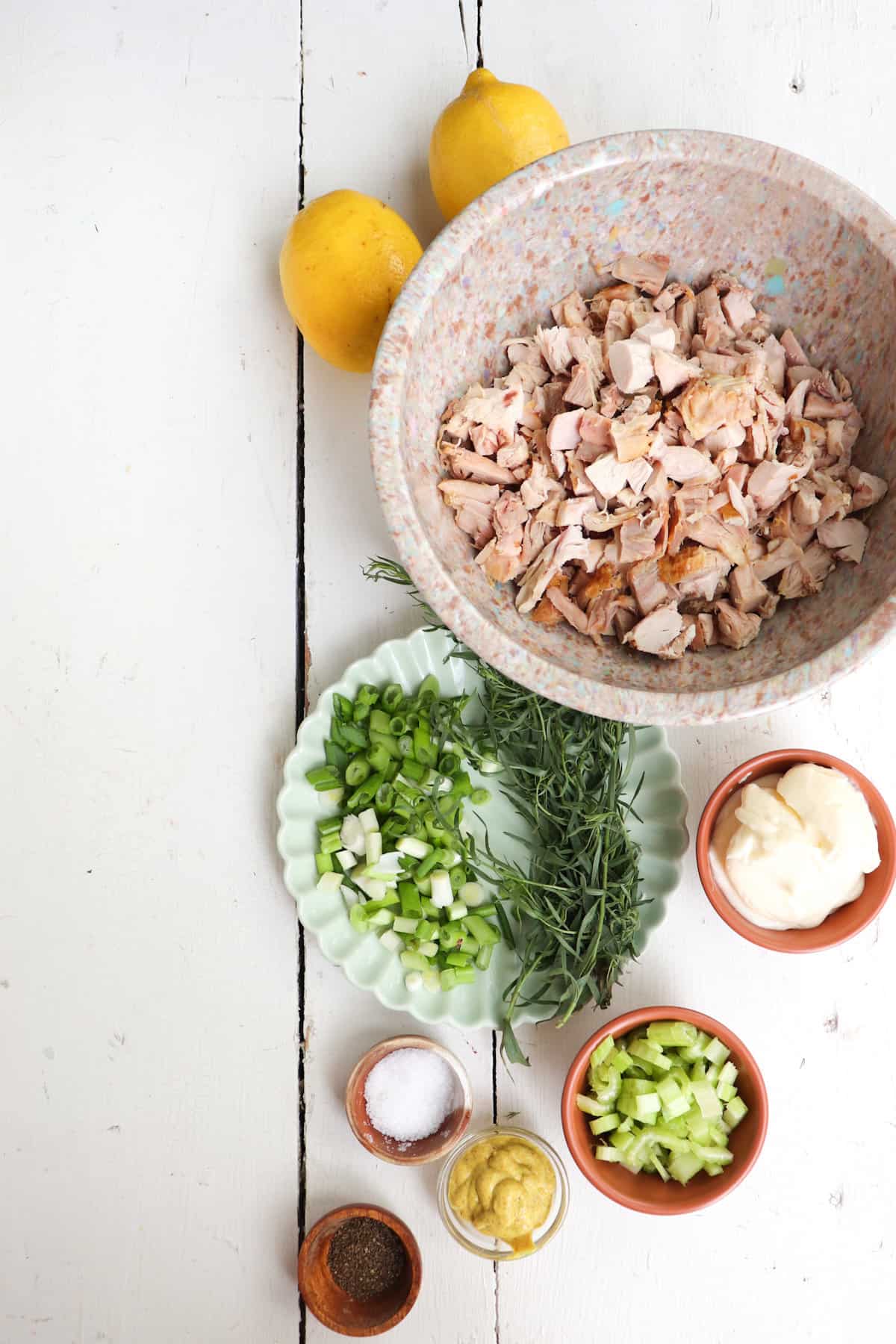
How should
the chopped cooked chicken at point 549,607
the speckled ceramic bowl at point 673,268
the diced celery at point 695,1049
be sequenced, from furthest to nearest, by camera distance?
the diced celery at point 695,1049 → the chopped cooked chicken at point 549,607 → the speckled ceramic bowl at point 673,268

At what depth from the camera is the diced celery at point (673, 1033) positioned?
4.00 feet

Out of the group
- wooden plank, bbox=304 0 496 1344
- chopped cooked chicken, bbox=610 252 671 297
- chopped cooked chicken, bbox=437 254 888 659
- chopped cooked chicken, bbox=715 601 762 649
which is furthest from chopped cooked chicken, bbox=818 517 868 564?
wooden plank, bbox=304 0 496 1344

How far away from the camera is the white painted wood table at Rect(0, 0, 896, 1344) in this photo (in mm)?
1319

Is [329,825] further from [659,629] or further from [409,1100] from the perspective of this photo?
[659,629]

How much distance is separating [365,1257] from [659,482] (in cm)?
99

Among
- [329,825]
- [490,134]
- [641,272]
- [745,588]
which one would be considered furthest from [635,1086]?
→ [490,134]

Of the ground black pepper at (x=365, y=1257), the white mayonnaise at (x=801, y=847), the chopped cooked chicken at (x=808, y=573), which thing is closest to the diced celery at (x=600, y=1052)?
the white mayonnaise at (x=801, y=847)

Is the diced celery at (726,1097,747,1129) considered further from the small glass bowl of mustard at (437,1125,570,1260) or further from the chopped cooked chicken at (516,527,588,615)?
the chopped cooked chicken at (516,527,588,615)

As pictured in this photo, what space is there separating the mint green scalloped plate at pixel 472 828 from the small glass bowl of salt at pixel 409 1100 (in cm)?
6

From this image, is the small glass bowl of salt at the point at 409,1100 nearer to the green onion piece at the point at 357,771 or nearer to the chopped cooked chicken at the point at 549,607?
the green onion piece at the point at 357,771

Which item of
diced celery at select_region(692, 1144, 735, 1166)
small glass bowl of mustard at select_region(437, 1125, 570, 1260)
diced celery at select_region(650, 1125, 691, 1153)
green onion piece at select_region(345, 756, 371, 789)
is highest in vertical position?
green onion piece at select_region(345, 756, 371, 789)

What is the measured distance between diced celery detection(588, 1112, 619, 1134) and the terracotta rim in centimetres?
2

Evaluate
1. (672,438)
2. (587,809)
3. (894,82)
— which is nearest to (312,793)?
(587,809)

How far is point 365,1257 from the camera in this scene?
1.28 meters
